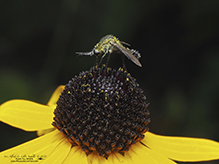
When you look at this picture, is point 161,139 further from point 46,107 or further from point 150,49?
point 150,49

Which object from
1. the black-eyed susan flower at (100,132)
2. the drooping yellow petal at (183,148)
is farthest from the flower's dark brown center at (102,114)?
the drooping yellow petal at (183,148)

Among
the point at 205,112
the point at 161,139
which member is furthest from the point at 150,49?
the point at 161,139

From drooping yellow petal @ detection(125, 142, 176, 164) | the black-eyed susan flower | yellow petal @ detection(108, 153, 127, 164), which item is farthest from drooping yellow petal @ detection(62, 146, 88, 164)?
drooping yellow petal @ detection(125, 142, 176, 164)

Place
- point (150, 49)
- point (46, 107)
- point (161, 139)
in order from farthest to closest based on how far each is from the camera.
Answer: point (150, 49) → point (46, 107) → point (161, 139)

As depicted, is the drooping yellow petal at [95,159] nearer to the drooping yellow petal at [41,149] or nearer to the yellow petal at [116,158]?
the yellow petal at [116,158]

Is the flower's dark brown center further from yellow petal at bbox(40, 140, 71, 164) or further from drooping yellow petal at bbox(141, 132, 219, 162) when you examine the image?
drooping yellow petal at bbox(141, 132, 219, 162)

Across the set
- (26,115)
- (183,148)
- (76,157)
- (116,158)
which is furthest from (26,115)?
(183,148)

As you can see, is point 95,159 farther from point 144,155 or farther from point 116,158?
point 144,155
